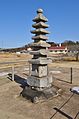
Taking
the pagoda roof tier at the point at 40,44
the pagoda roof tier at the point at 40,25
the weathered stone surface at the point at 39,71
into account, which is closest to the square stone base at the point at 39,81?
the weathered stone surface at the point at 39,71

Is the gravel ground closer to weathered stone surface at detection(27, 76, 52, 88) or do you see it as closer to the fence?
weathered stone surface at detection(27, 76, 52, 88)

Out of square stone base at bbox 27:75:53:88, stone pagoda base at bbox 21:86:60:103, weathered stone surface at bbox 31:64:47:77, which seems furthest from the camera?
weathered stone surface at bbox 31:64:47:77

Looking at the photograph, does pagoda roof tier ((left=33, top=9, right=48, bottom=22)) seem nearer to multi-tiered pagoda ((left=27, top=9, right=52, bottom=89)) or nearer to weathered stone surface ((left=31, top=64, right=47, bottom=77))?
multi-tiered pagoda ((left=27, top=9, right=52, bottom=89))

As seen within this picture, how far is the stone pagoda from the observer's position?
1133 cm

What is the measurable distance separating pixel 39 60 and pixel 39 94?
1.92m

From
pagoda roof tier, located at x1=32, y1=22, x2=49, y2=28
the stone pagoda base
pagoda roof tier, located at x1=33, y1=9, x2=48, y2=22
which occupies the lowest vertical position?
the stone pagoda base

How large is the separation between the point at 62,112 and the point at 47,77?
327cm

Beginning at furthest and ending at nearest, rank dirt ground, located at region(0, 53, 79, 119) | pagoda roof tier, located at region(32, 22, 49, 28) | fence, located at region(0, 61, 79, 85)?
fence, located at region(0, 61, 79, 85) < pagoda roof tier, located at region(32, 22, 49, 28) < dirt ground, located at region(0, 53, 79, 119)

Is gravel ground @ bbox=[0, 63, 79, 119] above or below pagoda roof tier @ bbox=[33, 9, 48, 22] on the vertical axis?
below

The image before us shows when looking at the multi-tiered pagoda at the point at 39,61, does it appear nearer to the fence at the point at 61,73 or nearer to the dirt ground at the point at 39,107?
the dirt ground at the point at 39,107

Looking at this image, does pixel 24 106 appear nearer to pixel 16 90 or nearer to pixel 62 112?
pixel 62 112

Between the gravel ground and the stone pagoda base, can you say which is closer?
the gravel ground

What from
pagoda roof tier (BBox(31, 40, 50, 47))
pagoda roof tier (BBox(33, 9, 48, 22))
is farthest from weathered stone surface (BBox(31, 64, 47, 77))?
pagoda roof tier (BBox(33, 9, 48, 22))

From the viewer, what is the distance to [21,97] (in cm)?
1131
